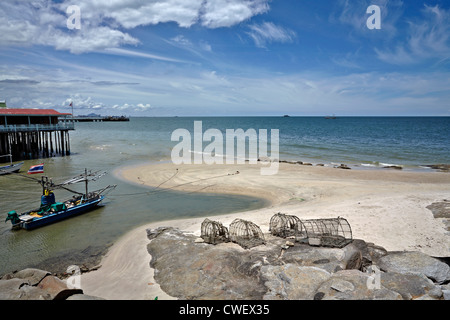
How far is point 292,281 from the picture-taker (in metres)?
8.69

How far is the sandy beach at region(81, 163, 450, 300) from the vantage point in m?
11.3

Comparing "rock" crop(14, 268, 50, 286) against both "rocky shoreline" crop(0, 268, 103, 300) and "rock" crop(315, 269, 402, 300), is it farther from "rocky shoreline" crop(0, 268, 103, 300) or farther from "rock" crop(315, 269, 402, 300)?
"rock" crop(315, 269, 402, 300)

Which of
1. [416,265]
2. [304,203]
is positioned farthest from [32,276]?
[304,203]

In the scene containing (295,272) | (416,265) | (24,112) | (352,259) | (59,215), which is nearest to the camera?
(295,272)

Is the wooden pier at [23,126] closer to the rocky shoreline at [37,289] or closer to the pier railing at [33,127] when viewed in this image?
the pier railing at [33,127]

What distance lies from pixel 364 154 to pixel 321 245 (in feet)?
120

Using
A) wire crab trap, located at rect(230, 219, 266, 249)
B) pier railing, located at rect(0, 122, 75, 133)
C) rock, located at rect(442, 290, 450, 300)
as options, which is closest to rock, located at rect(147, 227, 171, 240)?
wire crab trap, located at rect(230, 219, 266, 249)

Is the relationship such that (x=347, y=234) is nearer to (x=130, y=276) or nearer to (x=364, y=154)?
(x=130, y=276)

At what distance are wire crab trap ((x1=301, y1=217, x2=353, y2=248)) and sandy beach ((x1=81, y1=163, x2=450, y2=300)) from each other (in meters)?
0.86

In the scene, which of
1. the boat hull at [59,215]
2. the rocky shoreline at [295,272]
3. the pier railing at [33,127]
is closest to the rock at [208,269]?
the rocky shoreline at [295,272]

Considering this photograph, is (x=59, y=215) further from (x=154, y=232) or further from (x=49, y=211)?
(x=154, y=232)

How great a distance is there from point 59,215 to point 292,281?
49.3 feet

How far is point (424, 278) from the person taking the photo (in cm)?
870
